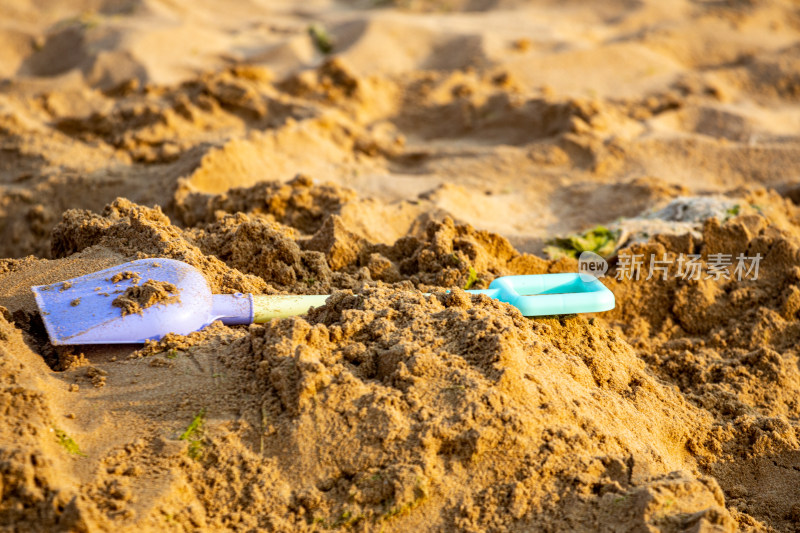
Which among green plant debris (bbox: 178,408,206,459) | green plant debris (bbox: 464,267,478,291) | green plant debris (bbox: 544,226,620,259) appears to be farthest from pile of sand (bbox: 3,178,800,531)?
green plant debris (bbox: 544,226,620,259)

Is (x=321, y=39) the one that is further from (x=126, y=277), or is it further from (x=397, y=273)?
(x=126, y=277)

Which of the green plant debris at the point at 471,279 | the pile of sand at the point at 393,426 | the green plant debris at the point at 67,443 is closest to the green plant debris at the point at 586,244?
the green plant debris at the point at 471,279

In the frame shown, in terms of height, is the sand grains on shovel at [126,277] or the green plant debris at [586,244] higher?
the sand grains on shovel at [126,277]

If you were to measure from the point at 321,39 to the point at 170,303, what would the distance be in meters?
5.33

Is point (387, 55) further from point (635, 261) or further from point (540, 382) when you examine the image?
point (540, 382)

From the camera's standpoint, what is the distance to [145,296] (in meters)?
2.32

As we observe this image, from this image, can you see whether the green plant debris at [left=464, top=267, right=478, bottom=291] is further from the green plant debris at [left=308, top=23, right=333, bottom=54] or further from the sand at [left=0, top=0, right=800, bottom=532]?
the green plant debris at [left=308, top=23, right=333, bottom=54]

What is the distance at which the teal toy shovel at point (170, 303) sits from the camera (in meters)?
2.25

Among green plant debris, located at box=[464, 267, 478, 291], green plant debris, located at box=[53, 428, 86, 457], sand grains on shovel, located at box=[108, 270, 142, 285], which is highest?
sand grains on shovel, located at box=[108, 270, 142, 285]

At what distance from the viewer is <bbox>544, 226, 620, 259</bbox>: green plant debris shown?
358 cm

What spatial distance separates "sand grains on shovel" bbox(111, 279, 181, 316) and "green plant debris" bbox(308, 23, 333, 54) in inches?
202

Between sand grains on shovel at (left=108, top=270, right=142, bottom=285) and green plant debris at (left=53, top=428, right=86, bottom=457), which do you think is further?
sand grains on shovel at (left=108, top=270, right=142, bottom=285)

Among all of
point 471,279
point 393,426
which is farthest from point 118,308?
point 471,279

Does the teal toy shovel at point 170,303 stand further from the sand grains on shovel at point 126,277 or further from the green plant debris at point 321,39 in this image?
the green plant debris at point 321,39
